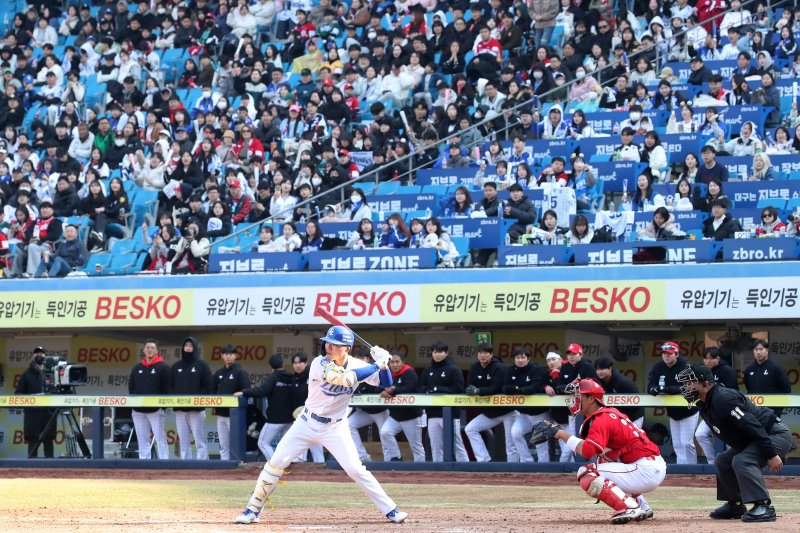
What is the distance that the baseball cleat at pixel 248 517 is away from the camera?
10.0m

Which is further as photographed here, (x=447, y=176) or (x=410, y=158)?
(x=410, y=158)

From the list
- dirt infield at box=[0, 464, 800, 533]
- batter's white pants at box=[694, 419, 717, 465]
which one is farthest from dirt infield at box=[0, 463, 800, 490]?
batter's white pants at box=[694, 419, 717, 465]

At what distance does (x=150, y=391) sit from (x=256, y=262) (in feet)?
7.59

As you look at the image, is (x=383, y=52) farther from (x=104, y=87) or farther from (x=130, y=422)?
(x=130, y=422)

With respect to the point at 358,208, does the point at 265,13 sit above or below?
above

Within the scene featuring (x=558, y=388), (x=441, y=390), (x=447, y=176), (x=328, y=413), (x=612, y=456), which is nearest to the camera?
(x=612, y=456)

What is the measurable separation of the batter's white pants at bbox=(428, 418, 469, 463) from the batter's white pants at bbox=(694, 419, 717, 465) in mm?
2943

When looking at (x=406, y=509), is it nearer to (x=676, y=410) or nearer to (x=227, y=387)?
(x=676, y=410)

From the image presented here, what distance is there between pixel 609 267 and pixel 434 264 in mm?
2382

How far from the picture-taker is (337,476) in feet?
51.4

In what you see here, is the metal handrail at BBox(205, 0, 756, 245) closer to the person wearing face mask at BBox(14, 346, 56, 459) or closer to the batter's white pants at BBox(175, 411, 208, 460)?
the batter's white pants at BBox(175, 411, 208, 460)

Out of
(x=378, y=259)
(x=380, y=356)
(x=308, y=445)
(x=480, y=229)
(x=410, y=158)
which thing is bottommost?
(x=308, y=445)

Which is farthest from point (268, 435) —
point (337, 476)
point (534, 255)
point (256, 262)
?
point (534, 255)

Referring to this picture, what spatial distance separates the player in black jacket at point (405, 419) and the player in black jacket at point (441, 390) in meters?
0.16
